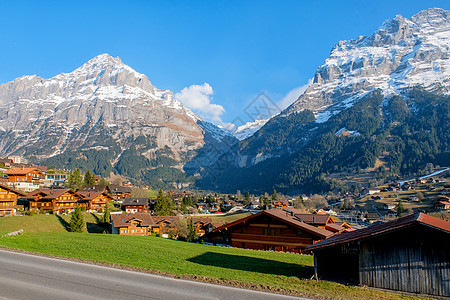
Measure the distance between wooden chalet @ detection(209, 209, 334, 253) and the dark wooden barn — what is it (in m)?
13.8

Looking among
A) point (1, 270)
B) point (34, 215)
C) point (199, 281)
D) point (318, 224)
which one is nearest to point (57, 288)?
point (1, 270)

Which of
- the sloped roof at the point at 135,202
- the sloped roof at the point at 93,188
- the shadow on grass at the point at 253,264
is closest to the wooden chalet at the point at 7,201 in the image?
the sloped roof at the point at 93,188

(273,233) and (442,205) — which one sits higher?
(273,233)

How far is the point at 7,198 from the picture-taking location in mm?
62094

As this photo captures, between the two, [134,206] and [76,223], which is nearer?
[76,223]

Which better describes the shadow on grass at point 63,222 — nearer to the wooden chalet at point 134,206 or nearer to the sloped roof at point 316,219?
the wooden chalet at point 134,206

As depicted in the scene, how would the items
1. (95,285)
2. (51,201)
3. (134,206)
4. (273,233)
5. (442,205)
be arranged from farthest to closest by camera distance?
(442,205), (134,206), (51,201), (273,233), (95,285)

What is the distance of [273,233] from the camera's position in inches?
1364

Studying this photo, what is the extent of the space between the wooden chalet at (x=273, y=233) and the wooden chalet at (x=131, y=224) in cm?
3714

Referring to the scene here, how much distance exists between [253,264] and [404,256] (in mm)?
10710

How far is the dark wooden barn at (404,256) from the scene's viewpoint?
16531 millimetres

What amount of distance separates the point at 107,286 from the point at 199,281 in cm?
521

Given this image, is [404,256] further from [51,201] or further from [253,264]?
[51,201]

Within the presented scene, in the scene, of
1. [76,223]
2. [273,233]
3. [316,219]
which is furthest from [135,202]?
[273,233]
